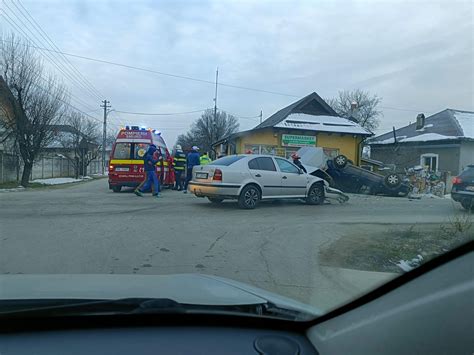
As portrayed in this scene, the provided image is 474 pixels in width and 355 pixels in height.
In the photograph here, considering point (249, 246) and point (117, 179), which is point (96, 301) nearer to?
point (249, 246)

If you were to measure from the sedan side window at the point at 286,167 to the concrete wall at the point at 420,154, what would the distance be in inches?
759

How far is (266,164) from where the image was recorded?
440 inches

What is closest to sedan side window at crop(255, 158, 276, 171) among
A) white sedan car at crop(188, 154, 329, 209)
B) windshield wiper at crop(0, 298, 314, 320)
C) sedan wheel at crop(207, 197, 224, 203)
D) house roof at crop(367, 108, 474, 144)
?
white sedan car at crop(188, 154, 329, 209)

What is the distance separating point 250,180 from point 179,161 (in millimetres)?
6685

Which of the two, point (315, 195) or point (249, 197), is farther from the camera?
point (315, 195)

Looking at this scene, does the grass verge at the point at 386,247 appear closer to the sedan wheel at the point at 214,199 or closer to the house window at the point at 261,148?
the sedan wheel at the point at 214,199

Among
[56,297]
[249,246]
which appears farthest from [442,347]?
[249,246]

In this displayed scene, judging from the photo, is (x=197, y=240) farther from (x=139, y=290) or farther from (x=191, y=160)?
(x=191, y=160)

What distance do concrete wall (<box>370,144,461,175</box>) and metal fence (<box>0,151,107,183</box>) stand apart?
88.3 ft

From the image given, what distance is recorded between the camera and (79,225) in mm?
7992

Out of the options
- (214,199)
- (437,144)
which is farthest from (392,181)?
(437,144)

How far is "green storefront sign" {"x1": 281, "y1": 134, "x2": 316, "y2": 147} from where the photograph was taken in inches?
1011

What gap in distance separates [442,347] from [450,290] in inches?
8.3

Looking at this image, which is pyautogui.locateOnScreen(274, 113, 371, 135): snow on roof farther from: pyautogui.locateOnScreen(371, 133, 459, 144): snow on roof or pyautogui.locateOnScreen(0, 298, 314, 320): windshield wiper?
pyautogui.locateOnScreen(0, 298, 314, 320): windshield wiper
